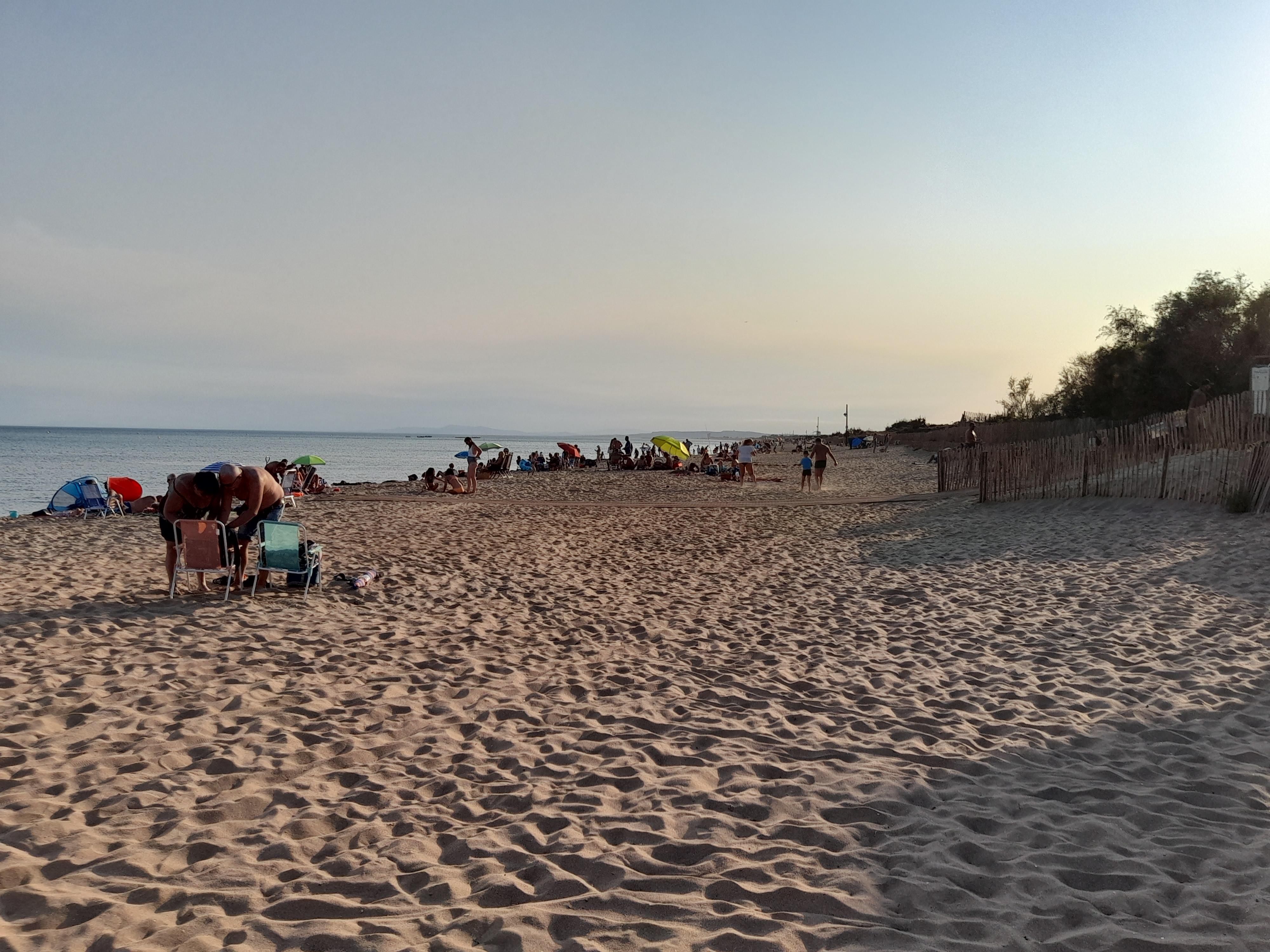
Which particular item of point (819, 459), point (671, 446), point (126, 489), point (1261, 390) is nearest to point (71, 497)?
point (126, 489)

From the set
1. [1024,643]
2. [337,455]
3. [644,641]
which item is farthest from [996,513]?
[337,455]

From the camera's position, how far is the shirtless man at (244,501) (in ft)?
23.1

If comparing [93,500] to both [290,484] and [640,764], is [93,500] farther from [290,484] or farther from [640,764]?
[640,764]

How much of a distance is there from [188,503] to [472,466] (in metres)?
13.3

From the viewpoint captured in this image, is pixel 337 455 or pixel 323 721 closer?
pixel 323 721

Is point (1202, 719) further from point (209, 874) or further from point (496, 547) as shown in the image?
point (496, 547)

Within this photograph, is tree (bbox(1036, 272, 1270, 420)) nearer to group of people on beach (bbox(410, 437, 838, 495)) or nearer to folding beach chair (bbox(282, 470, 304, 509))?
group of people on beach (bbox(410, 437, 838, 495))

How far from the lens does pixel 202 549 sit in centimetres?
679

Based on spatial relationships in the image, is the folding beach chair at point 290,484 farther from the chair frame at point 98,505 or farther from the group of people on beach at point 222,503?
the group of people on beach at point 222,503

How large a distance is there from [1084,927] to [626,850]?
4.74ft

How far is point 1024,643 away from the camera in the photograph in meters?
5.81

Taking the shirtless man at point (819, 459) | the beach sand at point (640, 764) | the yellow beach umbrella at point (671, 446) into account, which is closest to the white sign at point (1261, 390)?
the beach sand at point (640, 764)

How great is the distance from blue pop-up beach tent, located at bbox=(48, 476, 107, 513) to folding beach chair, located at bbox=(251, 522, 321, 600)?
31.6ft

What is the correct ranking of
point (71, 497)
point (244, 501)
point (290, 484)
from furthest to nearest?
point (290, 484) → point (71, 497) → point (244, 501)
